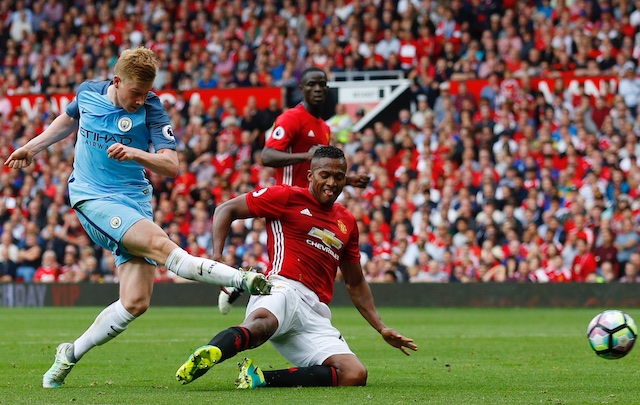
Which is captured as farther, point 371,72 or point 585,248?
point 371,72

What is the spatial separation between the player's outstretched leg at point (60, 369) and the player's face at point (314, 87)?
358 cm

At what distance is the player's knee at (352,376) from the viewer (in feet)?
25.9

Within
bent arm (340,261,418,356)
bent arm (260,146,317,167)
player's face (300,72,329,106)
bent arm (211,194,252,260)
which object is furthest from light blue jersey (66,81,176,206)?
player's face (300,72,329,106)

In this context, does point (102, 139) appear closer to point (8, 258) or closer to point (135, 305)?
point (135, 305)

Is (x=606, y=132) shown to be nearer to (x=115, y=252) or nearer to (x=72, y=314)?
(x=72, y=314)

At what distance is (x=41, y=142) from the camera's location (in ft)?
26.6

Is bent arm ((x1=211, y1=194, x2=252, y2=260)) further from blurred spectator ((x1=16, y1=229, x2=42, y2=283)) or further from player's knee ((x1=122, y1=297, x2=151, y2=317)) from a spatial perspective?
blurred spectator ((x1=16, y1=229, x2=42, y2=283))

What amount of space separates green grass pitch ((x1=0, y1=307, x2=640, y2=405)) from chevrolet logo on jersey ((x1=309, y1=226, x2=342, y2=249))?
104 cm

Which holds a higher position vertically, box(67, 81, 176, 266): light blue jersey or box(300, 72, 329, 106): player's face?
box(300, 72, 329, 106): player's face

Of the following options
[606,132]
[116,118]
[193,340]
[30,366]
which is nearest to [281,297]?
[116,118]

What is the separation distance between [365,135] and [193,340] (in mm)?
10898

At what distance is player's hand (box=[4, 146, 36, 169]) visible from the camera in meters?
7.95

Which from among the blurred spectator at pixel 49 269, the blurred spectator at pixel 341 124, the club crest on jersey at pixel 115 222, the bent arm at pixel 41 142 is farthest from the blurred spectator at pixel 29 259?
the club crest on jersey at pixel 115 222

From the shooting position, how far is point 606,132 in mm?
21469
